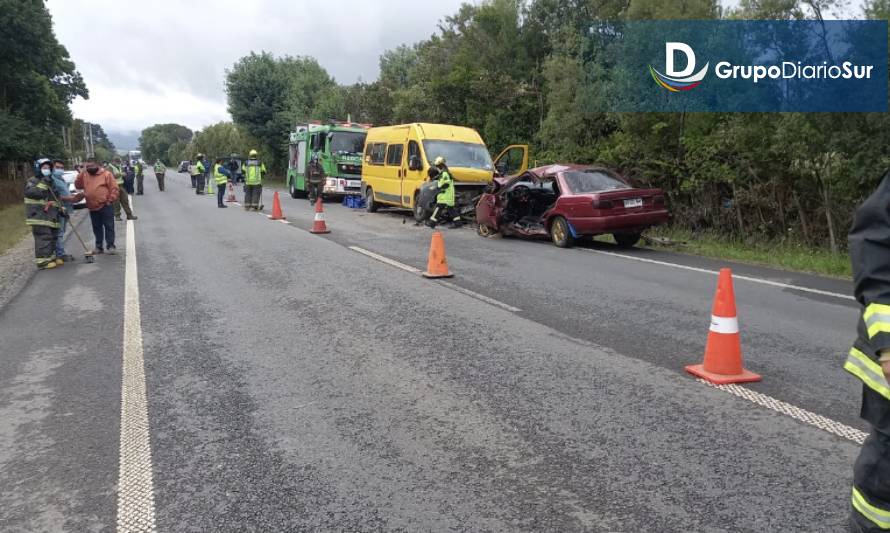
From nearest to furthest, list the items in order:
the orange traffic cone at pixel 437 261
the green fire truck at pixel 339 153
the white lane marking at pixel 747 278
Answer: the white lane marking at pixel 747 278 < the orange traffic cone at pixel 437 261 < the green fire truck at pixel 339 153

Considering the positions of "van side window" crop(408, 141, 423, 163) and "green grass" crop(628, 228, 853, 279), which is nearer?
"green grass" crop(628, 228, 853, 279)

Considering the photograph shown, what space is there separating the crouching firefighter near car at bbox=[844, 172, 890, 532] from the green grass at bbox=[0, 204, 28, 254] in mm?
14335

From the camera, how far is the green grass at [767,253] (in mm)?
10242

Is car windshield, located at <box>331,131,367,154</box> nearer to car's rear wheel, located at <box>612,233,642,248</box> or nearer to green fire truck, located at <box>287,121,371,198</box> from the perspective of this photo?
green fire truck, located at <box>287,121,371,198</box>

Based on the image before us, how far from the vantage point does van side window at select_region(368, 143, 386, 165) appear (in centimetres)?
1994

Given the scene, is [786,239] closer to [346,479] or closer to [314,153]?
[346,479]

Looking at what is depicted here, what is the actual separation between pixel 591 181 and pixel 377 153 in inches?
373

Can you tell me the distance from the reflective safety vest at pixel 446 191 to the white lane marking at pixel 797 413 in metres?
11.2

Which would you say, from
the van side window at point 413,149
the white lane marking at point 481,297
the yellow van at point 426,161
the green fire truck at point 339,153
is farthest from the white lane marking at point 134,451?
the green fire truck at point 339,153

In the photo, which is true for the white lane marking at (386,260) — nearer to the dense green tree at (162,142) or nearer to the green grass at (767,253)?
the green grass at (767,253)

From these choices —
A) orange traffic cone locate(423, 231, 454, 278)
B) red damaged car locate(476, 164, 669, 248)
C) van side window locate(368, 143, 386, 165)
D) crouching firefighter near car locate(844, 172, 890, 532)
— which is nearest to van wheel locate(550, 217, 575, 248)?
red damaged car locate(476, 164, 669, 248)

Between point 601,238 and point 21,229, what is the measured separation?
1422 centimetres

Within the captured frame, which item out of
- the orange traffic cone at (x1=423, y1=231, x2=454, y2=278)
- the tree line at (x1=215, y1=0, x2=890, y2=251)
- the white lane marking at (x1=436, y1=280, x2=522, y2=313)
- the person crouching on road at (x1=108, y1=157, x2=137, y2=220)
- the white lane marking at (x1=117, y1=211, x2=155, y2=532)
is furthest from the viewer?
the person crouching on road at (x1=108, y1=157, x2=137, y2=220)

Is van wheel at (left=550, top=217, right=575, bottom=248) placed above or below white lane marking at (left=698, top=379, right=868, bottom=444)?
above
